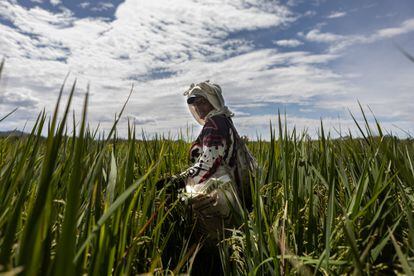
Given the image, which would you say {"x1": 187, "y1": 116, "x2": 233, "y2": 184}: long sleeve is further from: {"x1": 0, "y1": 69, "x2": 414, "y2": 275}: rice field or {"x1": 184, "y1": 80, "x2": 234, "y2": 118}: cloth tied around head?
{"x1": 0, "y1": 69, "x2": 414, "y2": 275}: rice field

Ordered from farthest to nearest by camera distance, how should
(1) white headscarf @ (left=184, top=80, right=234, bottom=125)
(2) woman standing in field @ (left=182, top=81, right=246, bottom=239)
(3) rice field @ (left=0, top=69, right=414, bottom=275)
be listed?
1. (1) white headscarf @ (left=184, top=80, right=234, bottom=125)
2. (2) woman standing in field @ (left=182, top=81, right=246, bottom=239)
3. (3) rice field @ (left=0, top=69, right=414, bottom=275)

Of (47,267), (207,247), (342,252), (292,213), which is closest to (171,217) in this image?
(207,247)

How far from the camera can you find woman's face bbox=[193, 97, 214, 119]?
2957mm

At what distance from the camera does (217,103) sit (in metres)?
2.90

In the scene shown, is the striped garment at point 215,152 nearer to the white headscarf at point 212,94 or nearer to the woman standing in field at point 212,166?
the woman standing in field at point 212,166

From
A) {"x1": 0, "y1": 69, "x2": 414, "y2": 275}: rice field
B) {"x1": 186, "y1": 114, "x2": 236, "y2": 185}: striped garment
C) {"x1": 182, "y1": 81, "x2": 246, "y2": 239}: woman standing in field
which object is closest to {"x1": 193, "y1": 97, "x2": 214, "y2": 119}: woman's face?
{"x1": 182, "y1": 81, "x2": 246, "y2": 239}: woman standing in field

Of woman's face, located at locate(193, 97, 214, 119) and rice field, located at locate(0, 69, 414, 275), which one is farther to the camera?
woman's face, located at locate(193, 97, 214, 119)

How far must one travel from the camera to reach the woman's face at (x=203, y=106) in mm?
2957

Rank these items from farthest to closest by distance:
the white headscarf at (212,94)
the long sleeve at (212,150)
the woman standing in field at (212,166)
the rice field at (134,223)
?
the white headscarf at (212,94), the long sleeve at (212,150), the woman standing in field at (212,166), the rice field at (134,223)

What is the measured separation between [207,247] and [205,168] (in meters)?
0.56

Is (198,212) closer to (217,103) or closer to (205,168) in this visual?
(205,168)

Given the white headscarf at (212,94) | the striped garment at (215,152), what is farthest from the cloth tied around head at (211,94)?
the striped garment at (215,152)

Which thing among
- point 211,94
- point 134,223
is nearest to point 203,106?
point 211,94

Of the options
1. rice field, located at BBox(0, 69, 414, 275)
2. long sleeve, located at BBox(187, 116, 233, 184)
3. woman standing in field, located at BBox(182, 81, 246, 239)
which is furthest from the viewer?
long sleeve, located at BBox(187, 116, 233, 184)
